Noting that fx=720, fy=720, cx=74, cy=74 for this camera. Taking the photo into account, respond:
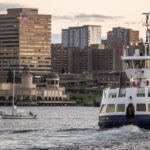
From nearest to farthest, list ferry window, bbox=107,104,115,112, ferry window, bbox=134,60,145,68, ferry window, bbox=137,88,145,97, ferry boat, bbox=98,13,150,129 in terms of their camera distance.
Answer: ferry boat, bbox=98,13,150,129 < ferry window, bbox=137,88,145,97 < ferry window, bbox=107,104,115,112 < ferry window, bbox=134,60,145,68

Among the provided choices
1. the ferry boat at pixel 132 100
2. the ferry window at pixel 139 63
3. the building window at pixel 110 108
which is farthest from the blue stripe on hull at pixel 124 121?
the ferry window at pixel 139 63

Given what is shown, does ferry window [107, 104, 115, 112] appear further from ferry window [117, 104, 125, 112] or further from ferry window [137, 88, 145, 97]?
ferry window [137, 88, 145, 97]

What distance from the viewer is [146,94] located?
7894cm

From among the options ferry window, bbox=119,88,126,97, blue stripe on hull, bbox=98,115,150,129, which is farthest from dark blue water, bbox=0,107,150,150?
ferry window, bbox=119,88,126,97

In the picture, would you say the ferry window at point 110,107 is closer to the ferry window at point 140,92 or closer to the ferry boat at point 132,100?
the ferry boat at point 132,100

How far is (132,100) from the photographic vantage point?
78500 millimetres

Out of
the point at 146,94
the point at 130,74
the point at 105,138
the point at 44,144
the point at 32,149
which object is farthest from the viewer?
the point at 130,74

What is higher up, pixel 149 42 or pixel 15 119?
pixel 149 42

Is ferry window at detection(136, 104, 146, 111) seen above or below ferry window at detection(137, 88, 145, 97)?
below

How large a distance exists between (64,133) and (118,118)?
253 inches

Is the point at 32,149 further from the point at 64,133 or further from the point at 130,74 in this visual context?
the point at 130,74

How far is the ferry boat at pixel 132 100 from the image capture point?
257 ft

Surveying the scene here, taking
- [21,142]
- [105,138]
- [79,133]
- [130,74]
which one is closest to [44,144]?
[21,142]

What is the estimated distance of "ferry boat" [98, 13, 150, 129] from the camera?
78.2 metres
